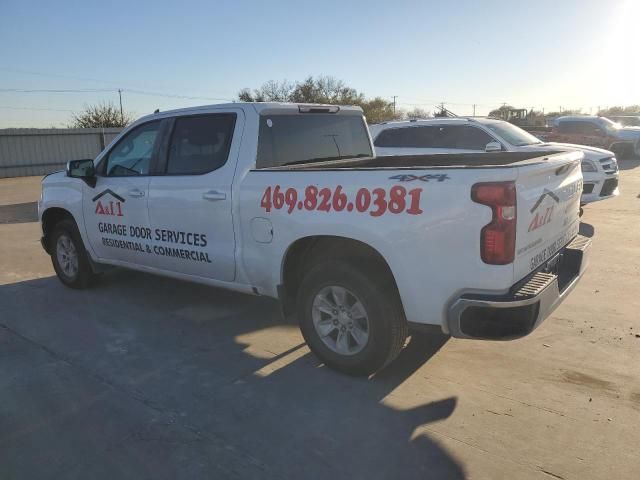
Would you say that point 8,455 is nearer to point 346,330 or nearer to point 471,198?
point 346,330

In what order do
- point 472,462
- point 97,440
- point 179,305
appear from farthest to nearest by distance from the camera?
point 179,305 < point 97,440 < point 472,462

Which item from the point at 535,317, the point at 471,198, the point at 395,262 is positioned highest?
the point at 471,198

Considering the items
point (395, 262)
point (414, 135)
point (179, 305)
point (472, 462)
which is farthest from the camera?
point (414, 135)

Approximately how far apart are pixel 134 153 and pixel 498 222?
12.4ft

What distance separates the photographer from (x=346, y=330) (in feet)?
12.4

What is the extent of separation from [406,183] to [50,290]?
4.91m

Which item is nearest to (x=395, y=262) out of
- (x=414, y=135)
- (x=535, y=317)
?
(x=535, y=317)

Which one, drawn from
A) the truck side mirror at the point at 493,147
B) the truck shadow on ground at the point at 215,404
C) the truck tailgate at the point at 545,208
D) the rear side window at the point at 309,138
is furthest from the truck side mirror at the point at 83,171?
the truck side mirror at the point at 493,147

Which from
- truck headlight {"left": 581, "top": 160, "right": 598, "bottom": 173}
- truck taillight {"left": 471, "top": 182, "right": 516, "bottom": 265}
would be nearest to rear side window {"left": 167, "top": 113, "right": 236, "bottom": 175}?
truck taillight {"left": 471, "top": 182, "right": 516, "bottom": 265}

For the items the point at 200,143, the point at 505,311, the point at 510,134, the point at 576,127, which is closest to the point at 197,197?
the point at 200,143

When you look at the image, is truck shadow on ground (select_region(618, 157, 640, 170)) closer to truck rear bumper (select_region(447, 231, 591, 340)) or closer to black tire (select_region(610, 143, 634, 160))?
→ black tire (select_region(610, 143, 634, 160))

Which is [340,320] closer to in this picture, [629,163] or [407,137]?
[407,137]

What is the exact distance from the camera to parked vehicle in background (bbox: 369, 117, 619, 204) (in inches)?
373

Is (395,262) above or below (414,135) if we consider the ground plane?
below
